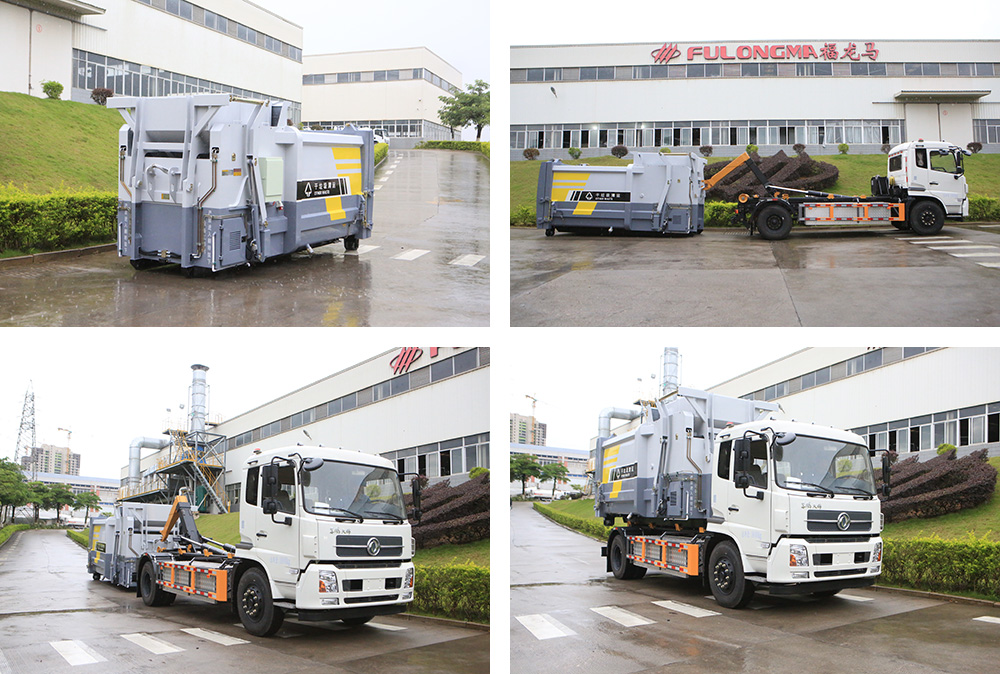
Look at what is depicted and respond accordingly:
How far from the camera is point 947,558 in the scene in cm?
881

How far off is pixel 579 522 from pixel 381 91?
27.1m

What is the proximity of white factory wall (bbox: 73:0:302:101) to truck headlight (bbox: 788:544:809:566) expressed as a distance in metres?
25.7

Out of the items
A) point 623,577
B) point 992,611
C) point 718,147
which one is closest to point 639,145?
point 718,147

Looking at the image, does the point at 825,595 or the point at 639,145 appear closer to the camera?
the point at 825,595

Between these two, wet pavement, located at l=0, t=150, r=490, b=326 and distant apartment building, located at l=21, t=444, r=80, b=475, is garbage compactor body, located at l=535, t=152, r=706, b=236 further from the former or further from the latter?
distant apartment building, located at l=21, t=444, r=80, b=475

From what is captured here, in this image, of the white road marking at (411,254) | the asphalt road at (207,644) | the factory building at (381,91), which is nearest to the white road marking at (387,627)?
the asphalt road at (207,644)

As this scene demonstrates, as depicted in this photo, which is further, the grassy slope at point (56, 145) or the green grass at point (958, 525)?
the grassy slope at point (56, 145)

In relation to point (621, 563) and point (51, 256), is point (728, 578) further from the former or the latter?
point (51, 256)

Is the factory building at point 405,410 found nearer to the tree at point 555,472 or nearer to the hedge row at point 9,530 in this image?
the tree at point 555,472

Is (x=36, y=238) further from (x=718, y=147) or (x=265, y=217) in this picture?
(x=718, y=147)

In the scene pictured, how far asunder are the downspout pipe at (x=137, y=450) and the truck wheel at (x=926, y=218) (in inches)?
572

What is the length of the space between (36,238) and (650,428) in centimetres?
843

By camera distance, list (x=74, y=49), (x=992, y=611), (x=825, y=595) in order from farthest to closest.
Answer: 1. (x=74, y=49)
2. (x=825, y=595)
3. (x=992, y=611)

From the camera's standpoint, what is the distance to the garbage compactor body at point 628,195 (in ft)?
50.1
